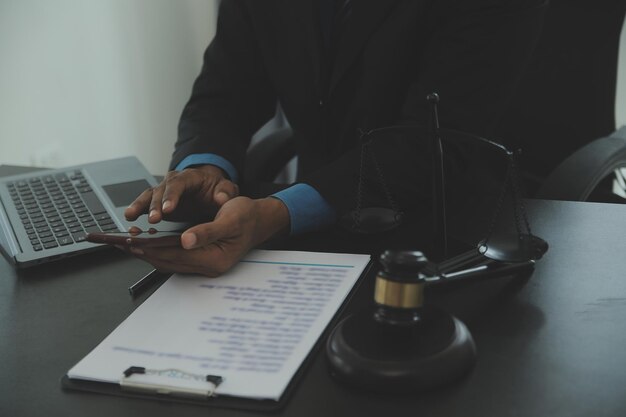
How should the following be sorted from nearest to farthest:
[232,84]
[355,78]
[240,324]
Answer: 1. [240,324]
2. [355,78]
3. [232,84]

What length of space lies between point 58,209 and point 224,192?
28cm

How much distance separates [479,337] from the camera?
80 cm

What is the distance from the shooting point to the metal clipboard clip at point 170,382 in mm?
714

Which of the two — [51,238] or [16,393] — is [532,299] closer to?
[16,393]

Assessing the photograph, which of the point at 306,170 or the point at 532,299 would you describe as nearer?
the point at 532,299

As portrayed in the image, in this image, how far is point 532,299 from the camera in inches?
34.8

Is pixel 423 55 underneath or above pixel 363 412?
above

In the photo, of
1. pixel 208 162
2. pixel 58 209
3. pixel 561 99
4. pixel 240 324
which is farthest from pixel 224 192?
pixel 561 99

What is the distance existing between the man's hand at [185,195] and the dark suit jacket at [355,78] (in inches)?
5.3

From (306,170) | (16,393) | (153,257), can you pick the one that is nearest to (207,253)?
(153,257)

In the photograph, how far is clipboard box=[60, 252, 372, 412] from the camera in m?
0.70

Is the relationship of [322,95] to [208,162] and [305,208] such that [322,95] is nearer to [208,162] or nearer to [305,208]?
[208,162]

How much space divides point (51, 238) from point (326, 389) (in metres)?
0.59

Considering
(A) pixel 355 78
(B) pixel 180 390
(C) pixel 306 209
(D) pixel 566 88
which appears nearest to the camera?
(B) pixel 180 390
